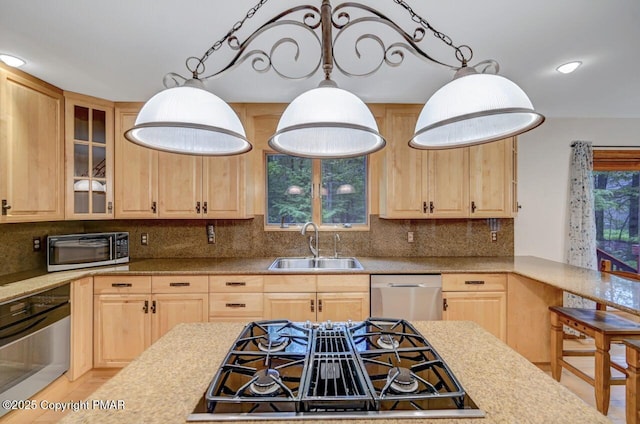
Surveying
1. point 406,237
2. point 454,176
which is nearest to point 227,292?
point 406,237

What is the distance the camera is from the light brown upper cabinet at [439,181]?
291cm

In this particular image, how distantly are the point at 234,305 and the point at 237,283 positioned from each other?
0.18 m

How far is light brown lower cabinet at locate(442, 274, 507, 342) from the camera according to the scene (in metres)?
2.51

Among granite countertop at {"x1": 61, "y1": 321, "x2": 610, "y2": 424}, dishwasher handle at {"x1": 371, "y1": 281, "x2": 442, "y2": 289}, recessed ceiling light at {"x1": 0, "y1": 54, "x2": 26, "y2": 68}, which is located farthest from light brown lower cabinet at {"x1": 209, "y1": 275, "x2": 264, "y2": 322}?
recessed ceiling light at {"x1": 0, "y1": 54, "x2": 26, "y2": 68}

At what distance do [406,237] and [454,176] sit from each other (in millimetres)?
788

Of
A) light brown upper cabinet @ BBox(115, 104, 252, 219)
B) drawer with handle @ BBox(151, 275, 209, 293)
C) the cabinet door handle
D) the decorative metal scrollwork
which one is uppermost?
the decorative metal scrollwork

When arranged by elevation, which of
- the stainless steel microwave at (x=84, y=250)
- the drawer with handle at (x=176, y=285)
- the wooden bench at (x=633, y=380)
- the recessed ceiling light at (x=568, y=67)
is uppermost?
the recessed ceiling light at (x=568, y=67)

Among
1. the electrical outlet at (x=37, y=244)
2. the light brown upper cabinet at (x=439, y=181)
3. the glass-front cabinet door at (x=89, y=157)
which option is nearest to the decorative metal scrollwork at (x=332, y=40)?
the light brown upper cabinet at (x=439, y=181)

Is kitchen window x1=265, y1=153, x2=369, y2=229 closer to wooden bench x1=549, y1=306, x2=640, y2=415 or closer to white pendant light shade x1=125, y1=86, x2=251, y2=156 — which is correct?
wooden bench x1=549, y1=306, x2=640, y2=415

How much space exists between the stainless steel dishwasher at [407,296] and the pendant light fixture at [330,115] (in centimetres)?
159

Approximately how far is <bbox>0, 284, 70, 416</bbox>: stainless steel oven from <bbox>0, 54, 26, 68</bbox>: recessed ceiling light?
1621 millimetres

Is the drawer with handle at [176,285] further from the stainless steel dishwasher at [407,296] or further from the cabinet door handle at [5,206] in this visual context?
the stainless steel dishwasher at [407,296]

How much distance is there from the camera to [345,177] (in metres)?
3.25

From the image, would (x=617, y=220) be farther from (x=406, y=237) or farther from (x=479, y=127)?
(x=479, y=127)
